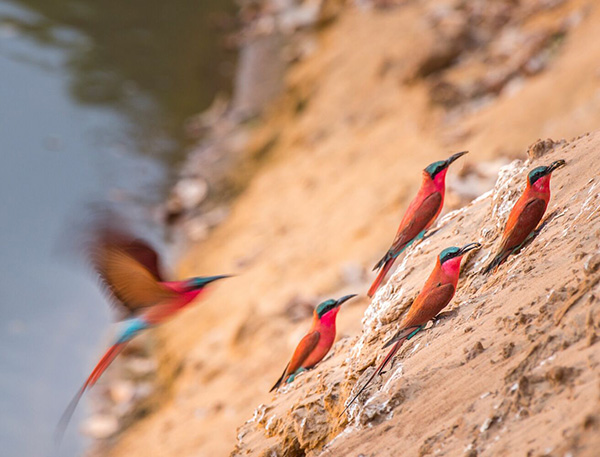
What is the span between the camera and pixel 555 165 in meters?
2.18

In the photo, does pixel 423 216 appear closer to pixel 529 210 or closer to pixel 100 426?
pixel 529 210

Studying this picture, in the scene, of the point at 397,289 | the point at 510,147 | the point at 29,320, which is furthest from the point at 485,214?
the point at 29,320

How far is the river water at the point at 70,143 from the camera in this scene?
571 centimetres

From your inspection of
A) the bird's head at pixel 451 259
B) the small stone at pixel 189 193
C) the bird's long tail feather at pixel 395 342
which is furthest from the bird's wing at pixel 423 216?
the small stone at pixel 189 193

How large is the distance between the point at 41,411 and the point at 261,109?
465 centimetres

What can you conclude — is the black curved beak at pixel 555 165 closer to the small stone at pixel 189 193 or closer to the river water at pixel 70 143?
the river water at pixel 70 143

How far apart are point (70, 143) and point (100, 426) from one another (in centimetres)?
428

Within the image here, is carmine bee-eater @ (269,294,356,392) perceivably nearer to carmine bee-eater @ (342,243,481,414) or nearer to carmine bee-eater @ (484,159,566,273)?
carmine bee-eater @ (342,243,481,414)

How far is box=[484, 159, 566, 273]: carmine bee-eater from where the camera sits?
6.86ft

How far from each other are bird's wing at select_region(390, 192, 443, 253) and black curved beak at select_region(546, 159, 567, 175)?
0.36m

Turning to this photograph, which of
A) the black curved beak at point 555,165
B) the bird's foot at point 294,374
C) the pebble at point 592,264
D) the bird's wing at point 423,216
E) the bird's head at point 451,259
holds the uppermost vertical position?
the bird's wing at point 423,216

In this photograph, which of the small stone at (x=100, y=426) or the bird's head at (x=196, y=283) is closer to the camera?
the bird's head at (x=196, y=283)

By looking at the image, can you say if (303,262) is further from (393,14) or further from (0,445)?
(393,14)

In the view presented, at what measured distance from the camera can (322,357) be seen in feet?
8.29
